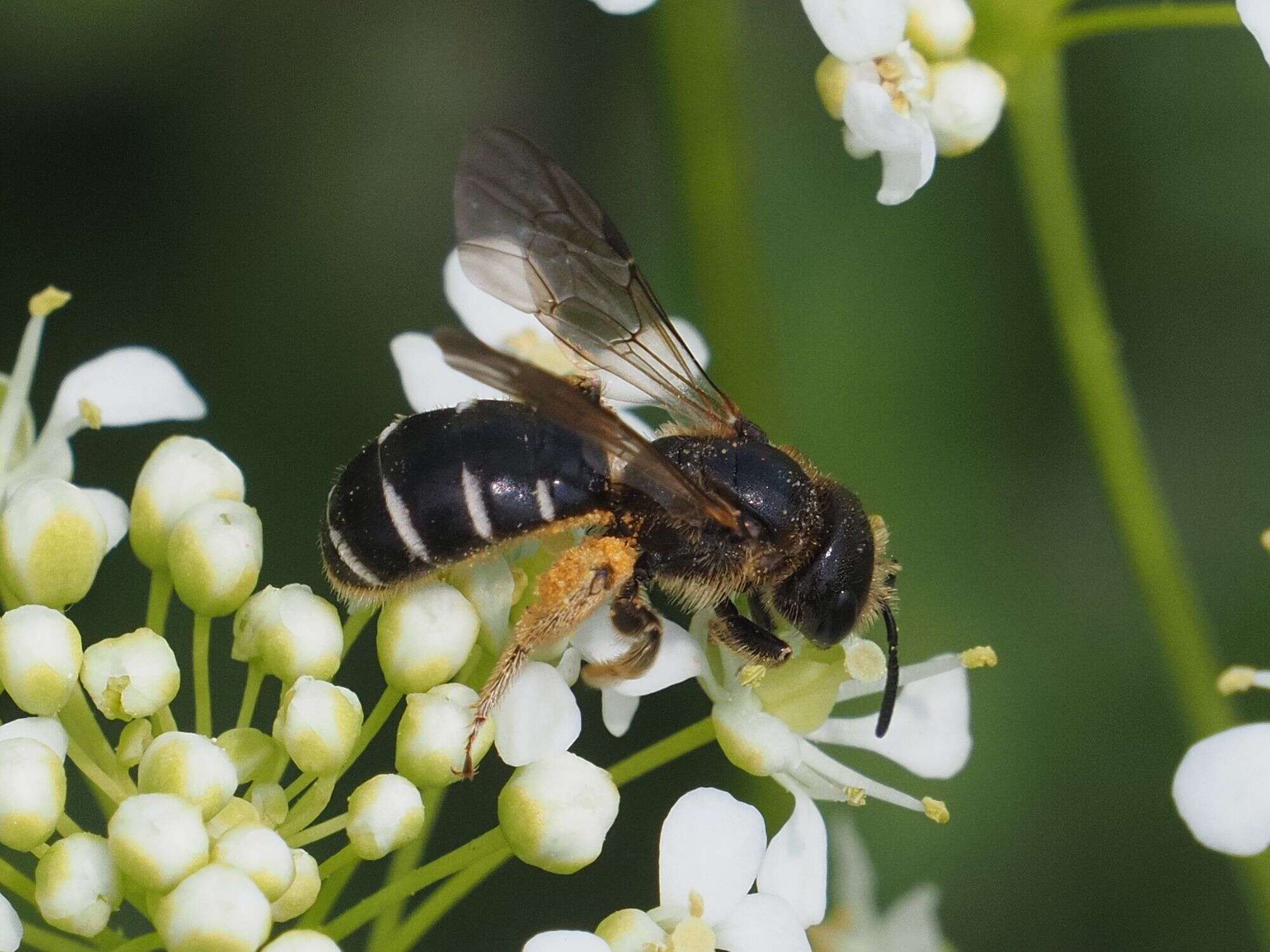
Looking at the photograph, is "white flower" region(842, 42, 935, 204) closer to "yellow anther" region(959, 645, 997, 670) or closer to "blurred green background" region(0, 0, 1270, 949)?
"yellow anther" region(959, 645, 997, 670)

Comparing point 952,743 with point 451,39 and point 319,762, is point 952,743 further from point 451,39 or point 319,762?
point 451,39

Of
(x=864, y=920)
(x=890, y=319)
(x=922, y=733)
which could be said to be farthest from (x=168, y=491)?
(x=890, y=319)

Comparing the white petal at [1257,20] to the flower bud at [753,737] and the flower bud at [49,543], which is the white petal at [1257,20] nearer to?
the flower bud at [753,737]

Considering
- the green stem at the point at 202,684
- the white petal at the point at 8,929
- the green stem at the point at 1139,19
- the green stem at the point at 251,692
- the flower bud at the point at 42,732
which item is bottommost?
the white petal at the point at 8,929

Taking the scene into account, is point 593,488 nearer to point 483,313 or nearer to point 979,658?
point 979,658

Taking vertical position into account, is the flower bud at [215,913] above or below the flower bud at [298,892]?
above

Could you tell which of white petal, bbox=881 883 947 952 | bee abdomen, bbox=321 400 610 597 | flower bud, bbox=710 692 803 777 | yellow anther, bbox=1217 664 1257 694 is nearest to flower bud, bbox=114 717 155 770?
bee abdomen, bbox=321 400 610 597

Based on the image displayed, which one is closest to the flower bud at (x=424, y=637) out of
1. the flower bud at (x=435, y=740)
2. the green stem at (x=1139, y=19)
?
the flower bud at (x=435, y=740)
